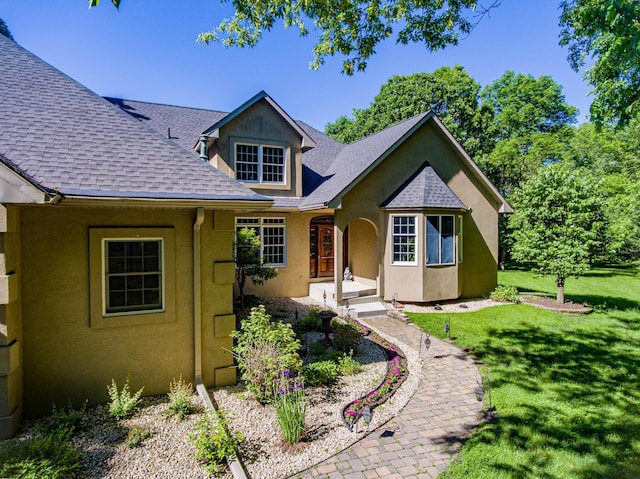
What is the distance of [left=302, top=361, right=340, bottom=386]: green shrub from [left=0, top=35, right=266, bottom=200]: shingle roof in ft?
11.6

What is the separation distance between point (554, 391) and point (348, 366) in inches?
155

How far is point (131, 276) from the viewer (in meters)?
6.15

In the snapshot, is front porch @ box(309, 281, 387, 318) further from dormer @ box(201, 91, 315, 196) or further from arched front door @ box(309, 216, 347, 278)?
dormer @ box(201, 91, 315, 196)

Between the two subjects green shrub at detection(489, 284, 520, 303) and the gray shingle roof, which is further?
green shrub at detection(489, 284, 520, 303)

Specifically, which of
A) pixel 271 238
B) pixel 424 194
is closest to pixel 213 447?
pixel 271 238

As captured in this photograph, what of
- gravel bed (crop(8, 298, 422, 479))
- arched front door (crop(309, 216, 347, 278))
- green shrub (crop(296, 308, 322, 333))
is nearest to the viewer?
gravel bed (crop(8, 298, 422, 479))

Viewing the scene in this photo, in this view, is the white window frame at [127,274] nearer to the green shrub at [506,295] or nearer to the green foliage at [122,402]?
the green foliage at [122,402]

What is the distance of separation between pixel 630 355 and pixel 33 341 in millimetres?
12595

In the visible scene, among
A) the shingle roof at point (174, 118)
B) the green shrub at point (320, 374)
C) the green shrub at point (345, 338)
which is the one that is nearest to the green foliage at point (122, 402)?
the green shrub at point (320, 374)

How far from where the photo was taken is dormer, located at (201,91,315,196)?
13.4 m

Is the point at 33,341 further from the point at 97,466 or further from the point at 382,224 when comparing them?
the point at 382,224

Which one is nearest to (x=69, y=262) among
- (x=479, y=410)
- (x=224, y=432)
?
(x=224, y=432)

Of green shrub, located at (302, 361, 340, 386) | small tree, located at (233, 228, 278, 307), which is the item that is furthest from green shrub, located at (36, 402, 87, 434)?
small tree, located at (233, 228, 278, 307)

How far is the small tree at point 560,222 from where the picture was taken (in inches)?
519
